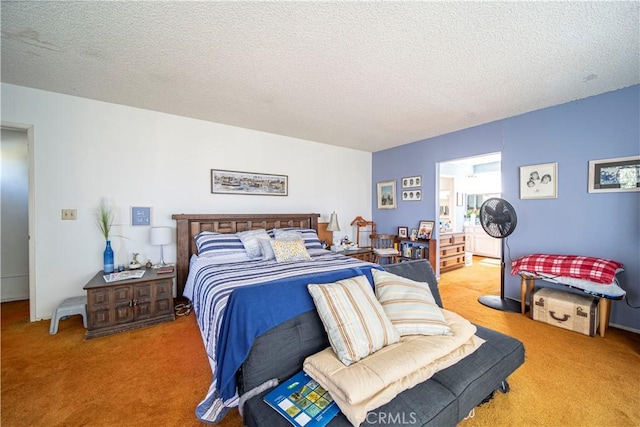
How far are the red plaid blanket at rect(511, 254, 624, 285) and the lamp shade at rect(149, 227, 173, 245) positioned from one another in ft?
13.6

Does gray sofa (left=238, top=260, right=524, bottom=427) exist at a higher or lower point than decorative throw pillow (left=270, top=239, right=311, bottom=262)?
lower

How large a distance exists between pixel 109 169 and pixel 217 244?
1512mm

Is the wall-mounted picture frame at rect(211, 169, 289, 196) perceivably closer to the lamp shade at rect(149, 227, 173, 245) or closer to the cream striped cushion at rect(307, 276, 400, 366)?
the lamp shade at rect(149, 227, 173, 245)

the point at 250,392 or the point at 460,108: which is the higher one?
the point at 460,108

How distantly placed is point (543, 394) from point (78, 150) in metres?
4.72

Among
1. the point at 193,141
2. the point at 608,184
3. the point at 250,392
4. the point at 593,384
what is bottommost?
the point at 593,384

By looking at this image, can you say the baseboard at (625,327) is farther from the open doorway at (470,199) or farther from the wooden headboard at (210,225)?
the wooden headboard at (210,225)

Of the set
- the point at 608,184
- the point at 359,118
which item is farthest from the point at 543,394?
the point at 359,118

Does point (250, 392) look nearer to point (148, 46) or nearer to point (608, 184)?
point (148, 46)

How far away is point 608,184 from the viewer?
2.63 m

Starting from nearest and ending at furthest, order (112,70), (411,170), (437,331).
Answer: (437,331) < (112,70) < (411,170)

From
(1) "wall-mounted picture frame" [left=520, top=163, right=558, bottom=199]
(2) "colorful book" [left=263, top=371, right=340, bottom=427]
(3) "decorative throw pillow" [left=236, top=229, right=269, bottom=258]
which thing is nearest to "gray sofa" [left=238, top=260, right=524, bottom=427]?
(2) "colorful book" [left=263, top=371, right=340, bottom=427]

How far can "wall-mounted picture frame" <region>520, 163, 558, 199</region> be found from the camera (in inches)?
118

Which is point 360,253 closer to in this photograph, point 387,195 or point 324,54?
point 387,195
